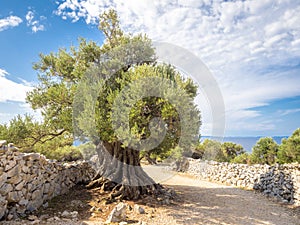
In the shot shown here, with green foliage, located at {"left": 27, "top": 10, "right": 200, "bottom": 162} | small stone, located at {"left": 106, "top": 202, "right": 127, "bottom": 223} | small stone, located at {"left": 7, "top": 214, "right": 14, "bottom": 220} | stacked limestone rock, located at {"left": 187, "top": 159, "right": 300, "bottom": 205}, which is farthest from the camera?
stacked limestone rock, located at {"left": 187, "top": 159, "right": 300, "bottom": 205}

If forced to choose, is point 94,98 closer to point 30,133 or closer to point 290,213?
point 30,133

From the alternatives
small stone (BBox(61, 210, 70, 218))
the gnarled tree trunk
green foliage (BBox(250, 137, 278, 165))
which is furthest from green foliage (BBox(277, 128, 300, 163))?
small stone (BBox(61, 210, 70, 218))

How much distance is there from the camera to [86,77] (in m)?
9.62

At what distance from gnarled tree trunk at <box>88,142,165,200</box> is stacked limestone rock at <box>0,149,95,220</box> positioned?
1786mm

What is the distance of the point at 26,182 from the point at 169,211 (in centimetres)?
501

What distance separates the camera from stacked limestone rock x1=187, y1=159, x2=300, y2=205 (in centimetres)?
1098

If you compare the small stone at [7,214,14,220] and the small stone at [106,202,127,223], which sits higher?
the small stone at [106,202,127,223]

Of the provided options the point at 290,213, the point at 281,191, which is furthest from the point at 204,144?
the point at 290,213

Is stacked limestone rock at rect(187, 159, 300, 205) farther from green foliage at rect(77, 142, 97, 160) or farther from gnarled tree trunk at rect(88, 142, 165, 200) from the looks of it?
green foliage at rect(77, 142, 97, 160)

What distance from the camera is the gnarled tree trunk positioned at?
938 cm

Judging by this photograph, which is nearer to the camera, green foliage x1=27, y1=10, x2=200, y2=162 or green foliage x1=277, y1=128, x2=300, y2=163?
green foliage x1=27, y1=10, x2=200, y2=162

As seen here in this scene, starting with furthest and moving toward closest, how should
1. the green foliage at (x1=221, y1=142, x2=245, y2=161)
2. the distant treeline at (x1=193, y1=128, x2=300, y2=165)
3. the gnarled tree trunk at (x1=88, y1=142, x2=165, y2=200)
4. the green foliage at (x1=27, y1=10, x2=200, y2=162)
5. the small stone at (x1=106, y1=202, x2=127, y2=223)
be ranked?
1. the green foliage at (x1=221, y1=142, x2=245, y2=161)
2. the distant treeline at (x1=193, y1=128, x2=300, y2=165)
3. the gnarled tree trunk at (x1=88, y1=142, x2=165, y2=200)
4. the green foliage at (x1=27, y1=10, x2=200, y2=162)
5. the small stone at (x1=106, y1=202, x2=127, y2=223)

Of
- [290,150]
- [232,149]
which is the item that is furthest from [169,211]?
[232,149]

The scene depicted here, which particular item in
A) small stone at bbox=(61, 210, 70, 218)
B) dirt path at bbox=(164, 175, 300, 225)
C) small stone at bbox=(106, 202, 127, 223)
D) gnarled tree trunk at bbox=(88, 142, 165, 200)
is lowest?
small stone at bbox=(61, 210, 70, 218)
